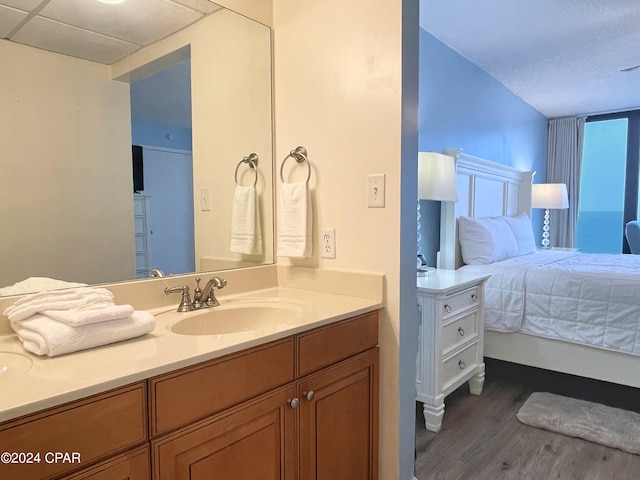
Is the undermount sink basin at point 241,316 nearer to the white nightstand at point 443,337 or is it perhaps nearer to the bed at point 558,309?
the white nightstand at point 443,337

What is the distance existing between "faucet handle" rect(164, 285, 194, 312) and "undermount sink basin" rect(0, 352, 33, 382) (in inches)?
19.2

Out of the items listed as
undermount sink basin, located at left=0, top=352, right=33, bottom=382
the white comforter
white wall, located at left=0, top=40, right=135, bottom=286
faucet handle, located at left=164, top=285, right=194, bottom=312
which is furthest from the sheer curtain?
undermount sink basin, located at left=0, top=352, right=33, bottom=382

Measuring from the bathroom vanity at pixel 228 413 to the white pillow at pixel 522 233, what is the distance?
2.73m

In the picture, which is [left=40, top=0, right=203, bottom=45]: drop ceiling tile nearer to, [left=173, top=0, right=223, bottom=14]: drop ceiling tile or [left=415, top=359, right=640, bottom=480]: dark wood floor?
[left=173, top=0, right=223, bottom=14]: drop ceiling tile

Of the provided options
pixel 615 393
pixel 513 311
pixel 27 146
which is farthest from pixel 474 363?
pixel 27 146

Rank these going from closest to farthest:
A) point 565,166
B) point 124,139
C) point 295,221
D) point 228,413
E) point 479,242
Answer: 1. point 228,413
2. point 124,139
3. point 295,221
4. point 479,242
5. point 565,166

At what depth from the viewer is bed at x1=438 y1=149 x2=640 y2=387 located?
7.63 ft

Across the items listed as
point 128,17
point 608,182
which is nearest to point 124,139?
point 128,17

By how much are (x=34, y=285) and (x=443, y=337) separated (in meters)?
1.74

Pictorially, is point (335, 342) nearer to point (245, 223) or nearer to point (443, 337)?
point (245, 223)

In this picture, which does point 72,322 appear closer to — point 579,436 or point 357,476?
point 357,476

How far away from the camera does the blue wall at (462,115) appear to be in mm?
→ 2961

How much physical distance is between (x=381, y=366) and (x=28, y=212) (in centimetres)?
120

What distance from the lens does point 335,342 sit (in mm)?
1298
